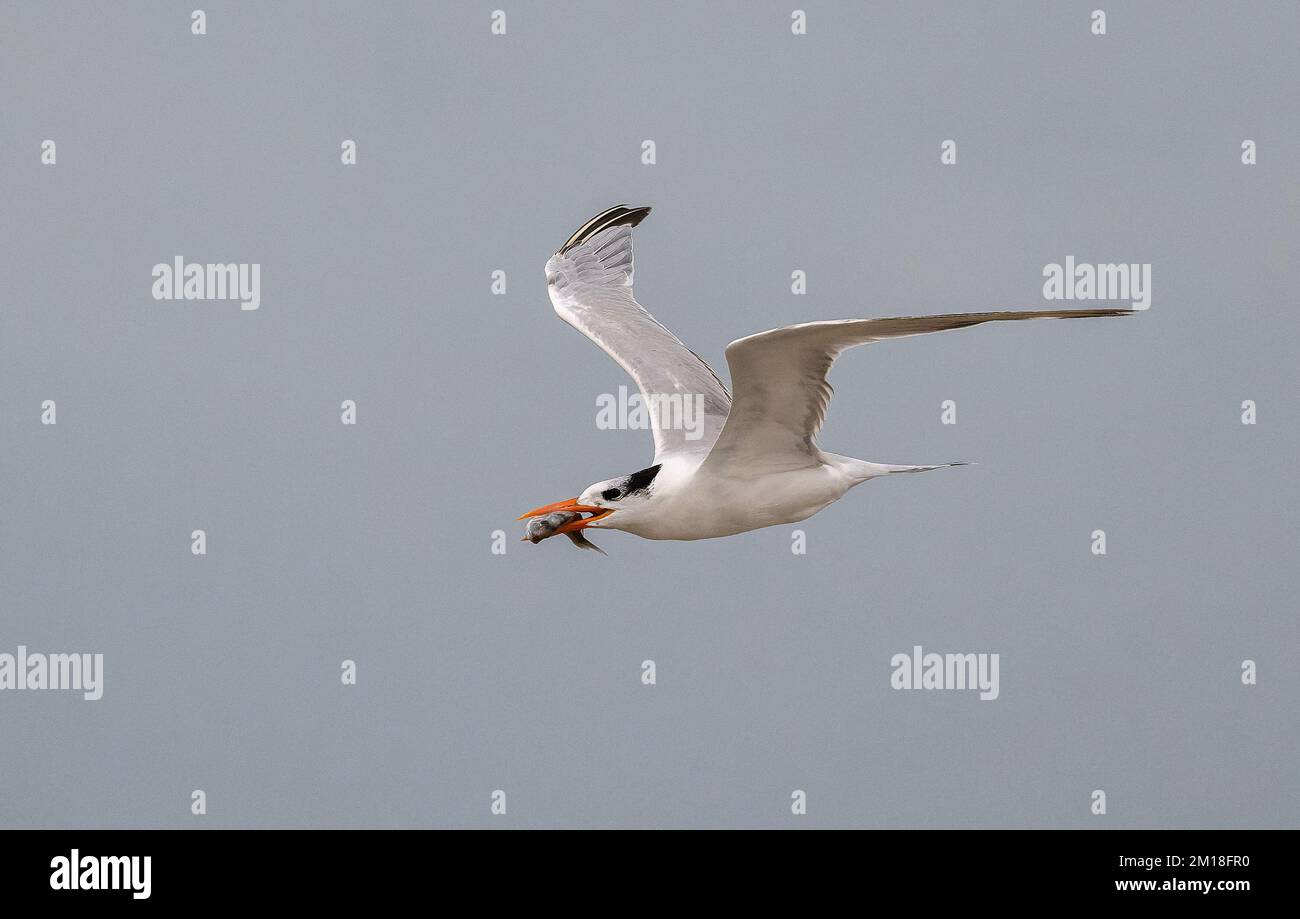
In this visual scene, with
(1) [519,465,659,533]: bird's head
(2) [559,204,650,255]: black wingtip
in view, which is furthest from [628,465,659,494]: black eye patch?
(2) [559,204,650,255]: black wingtip

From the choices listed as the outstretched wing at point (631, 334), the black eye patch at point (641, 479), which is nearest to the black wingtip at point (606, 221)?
the outstretched wing at point (631, 334)

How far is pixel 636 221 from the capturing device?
46.3 ft

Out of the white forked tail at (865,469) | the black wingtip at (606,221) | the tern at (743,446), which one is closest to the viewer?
the tern at (743,446)

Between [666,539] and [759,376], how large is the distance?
145cm

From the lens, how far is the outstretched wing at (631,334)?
10953mm

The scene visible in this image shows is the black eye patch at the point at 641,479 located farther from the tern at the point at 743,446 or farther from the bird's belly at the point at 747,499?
the bird's belly at the point at 747,499

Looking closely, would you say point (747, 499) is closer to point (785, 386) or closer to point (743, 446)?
point (743, 446)

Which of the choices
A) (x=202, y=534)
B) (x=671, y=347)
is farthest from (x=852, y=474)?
(x=202, y=534)

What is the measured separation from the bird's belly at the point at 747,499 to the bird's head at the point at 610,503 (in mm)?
116

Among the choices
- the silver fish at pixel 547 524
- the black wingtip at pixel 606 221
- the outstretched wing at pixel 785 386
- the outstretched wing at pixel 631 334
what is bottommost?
the silver fish at pixel 547 524

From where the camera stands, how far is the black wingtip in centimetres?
1371

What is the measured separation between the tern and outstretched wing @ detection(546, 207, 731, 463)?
17 millimetres

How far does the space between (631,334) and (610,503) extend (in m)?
2.57

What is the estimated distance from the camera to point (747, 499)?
9.79 metres
